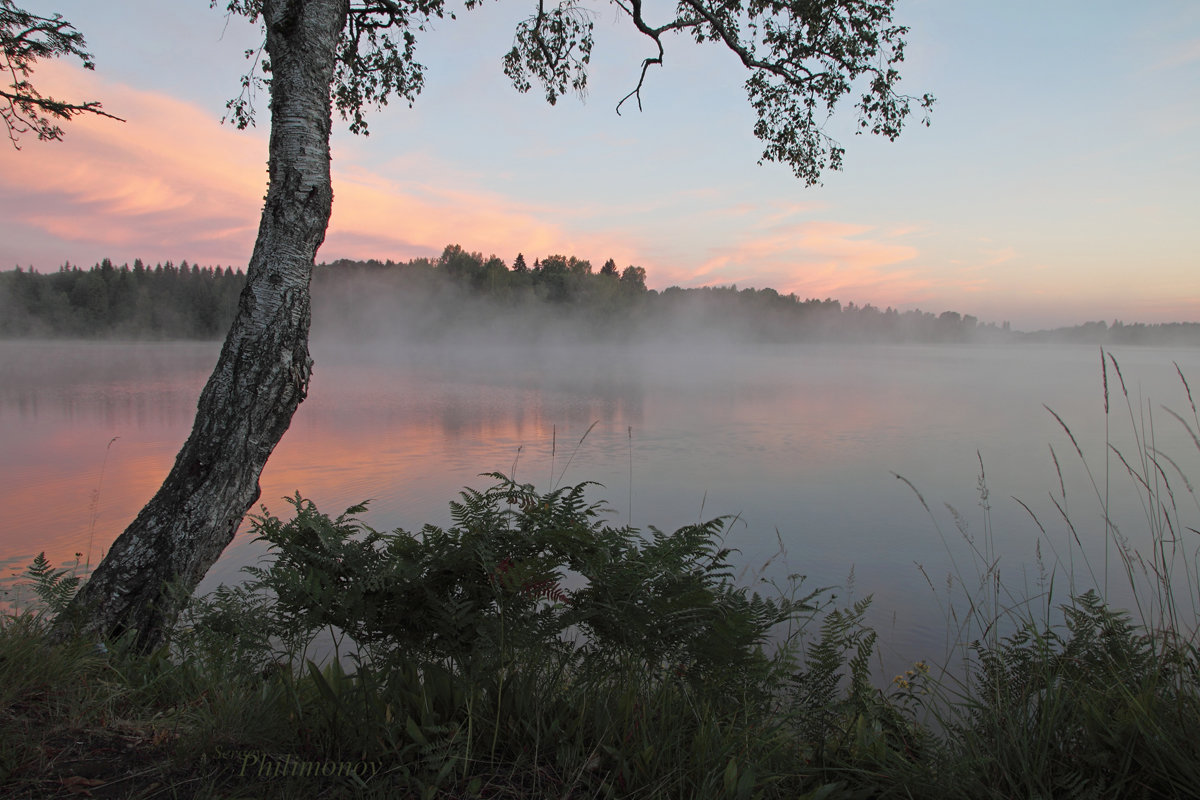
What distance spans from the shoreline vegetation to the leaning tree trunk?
220 mm

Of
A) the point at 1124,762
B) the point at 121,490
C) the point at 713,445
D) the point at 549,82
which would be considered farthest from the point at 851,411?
the point at 1124,762

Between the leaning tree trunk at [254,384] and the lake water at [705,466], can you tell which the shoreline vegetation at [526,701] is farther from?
the lake water at [705,466]

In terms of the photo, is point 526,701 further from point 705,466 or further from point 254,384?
point 705,466

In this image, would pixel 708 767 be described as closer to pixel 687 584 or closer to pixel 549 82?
pixel 687 584

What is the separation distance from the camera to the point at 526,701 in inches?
85.5

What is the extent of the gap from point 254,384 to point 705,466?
8.63 meters

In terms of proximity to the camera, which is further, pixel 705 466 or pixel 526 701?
pixel 705 466

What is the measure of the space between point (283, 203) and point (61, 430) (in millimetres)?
14145

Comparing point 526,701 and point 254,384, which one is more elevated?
point 254,384

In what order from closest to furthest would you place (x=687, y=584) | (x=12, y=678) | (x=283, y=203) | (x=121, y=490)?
(x=12, y=678) → (x=687, y=584) → (x=283, y=203) → (x=121, y=490)

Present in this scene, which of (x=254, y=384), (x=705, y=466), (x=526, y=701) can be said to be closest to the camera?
(x=526, y=701)

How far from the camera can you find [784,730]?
2381mm

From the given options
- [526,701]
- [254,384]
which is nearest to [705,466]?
[254,384]

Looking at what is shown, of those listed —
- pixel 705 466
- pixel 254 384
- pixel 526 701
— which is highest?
pixel 254 384
